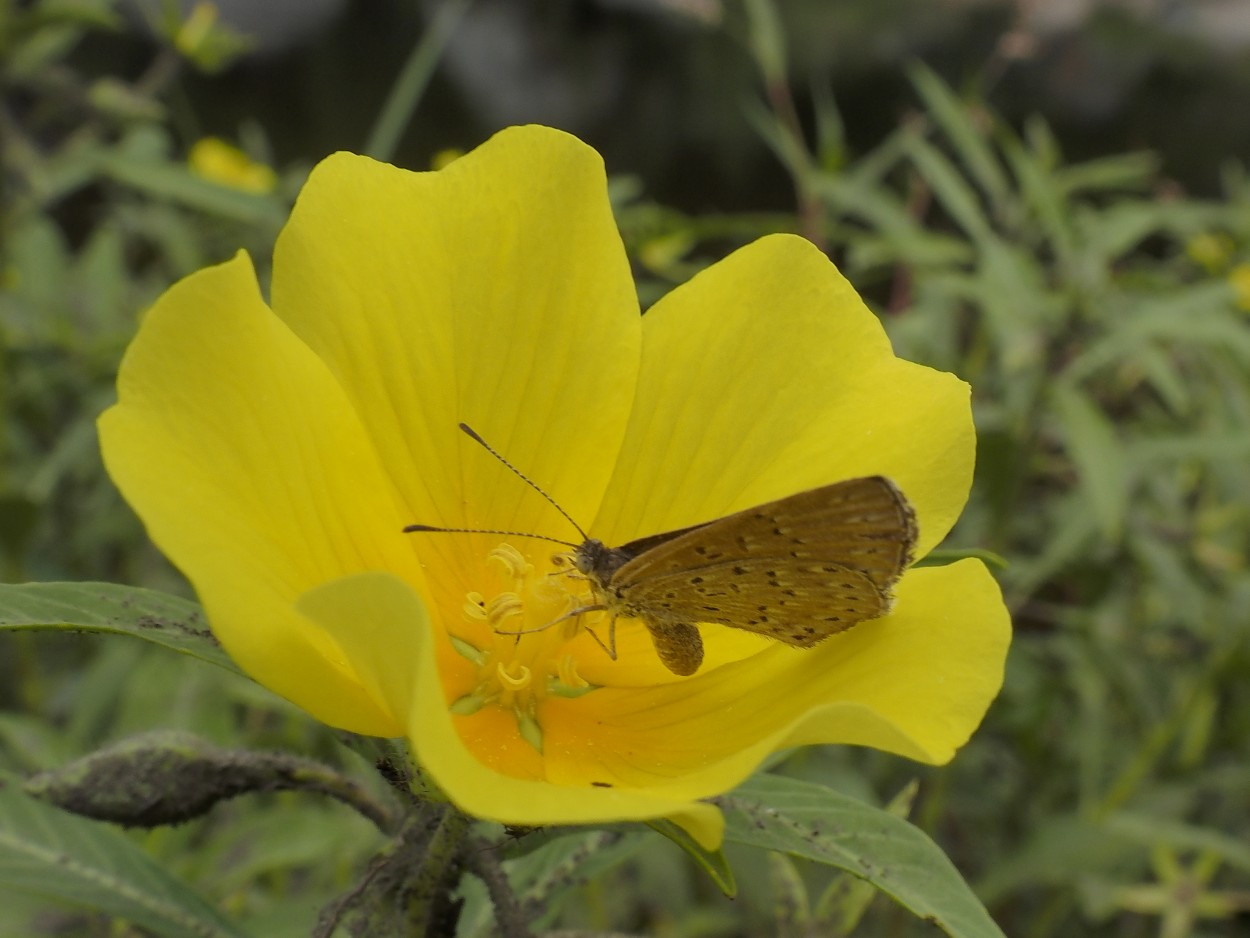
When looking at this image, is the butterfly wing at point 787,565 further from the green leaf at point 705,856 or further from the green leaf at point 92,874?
the green leaf at point 92,874

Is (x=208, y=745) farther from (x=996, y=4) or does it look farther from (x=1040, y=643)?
(x=996, y=4)

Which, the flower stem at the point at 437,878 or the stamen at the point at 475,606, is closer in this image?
the flower stem at the point at 437,878

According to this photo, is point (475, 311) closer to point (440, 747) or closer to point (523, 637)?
point (523, 637)

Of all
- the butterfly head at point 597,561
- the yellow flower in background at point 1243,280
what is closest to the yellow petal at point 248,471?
the butterfly head at point 597,561

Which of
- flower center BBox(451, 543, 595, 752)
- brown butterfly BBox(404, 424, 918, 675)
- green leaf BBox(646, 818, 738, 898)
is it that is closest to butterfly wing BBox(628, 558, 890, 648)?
brown butterfly BBox(404, 424, 918, 675)

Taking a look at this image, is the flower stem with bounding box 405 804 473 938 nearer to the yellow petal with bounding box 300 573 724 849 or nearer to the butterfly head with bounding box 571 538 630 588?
the yellow petal with bounding box 300 573 724 849

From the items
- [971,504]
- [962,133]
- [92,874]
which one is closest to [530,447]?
[92,874]
